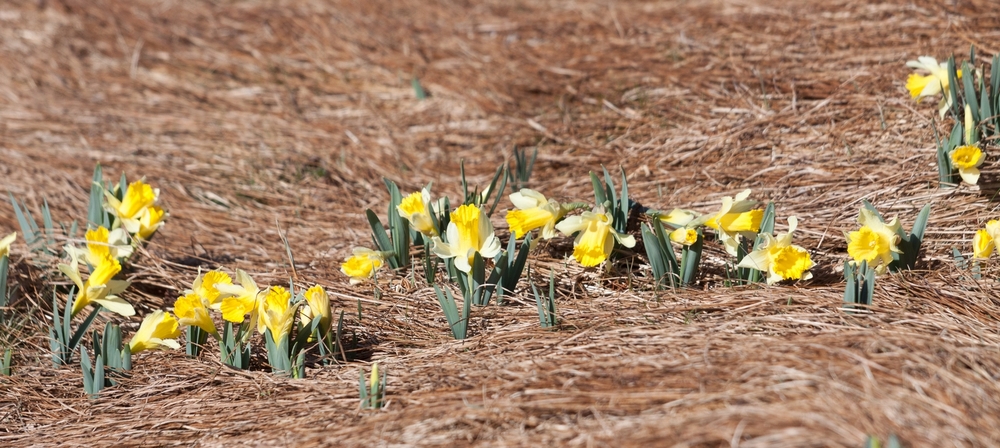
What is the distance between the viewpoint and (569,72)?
158 inches

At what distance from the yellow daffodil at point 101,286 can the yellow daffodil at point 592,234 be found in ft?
4.03

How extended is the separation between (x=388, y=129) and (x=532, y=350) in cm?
213

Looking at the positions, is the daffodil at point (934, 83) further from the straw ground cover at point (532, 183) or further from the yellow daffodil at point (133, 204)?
the yellow daffodil at point (133, 204)

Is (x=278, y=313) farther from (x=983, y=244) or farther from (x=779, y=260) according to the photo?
(x=983, y=244)

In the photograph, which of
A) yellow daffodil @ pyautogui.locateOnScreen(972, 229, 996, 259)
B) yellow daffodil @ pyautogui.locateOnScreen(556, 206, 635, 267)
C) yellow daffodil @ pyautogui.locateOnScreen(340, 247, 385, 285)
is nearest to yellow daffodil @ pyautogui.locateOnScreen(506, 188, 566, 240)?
yellow daffodil @ pyautogui.locateOnScreen(556, 206, 635, 267)

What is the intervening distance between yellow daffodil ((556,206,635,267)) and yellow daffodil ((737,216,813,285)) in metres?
0.33

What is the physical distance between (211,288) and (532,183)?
1.49m

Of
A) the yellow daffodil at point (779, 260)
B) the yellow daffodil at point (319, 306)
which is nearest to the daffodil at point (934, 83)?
the yellow daffodil at point (779, 260)

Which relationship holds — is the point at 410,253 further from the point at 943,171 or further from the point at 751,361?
the point at 943,171

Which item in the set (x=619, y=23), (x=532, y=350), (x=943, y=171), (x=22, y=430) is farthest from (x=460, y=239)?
(x=619, y=23)

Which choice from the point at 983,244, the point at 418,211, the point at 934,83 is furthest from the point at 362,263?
the point at 934,83

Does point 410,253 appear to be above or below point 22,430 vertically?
above

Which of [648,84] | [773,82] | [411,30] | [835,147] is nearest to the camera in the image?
[835,147]

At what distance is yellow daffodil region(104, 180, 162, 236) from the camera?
2.61 metres
